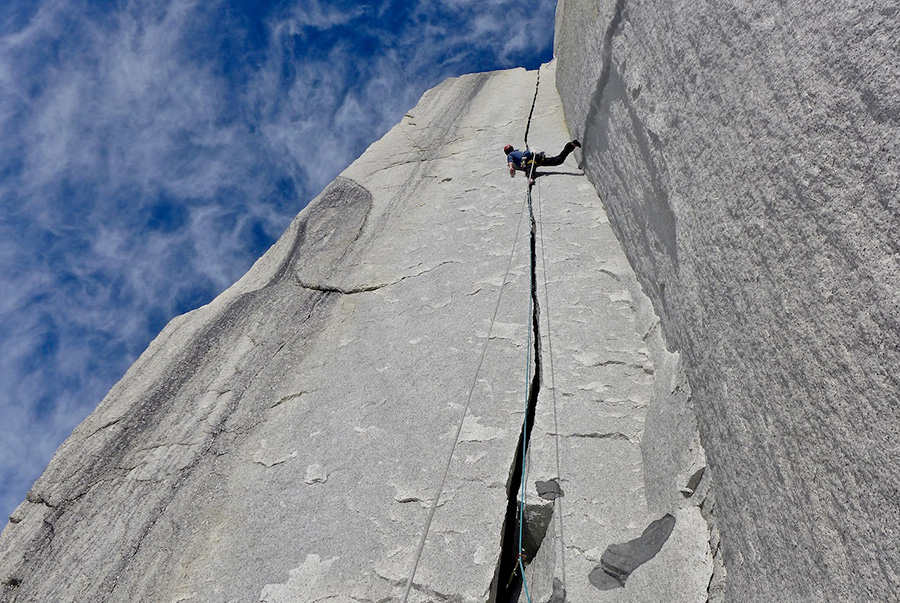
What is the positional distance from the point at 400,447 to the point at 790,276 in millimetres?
2290

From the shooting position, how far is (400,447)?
139 inches

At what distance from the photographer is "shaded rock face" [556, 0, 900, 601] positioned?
174 centimetres

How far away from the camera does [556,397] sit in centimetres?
370

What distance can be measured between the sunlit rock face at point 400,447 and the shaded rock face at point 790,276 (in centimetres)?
42

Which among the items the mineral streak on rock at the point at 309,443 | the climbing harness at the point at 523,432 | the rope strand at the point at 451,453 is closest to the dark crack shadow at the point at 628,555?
the climbing harness at the point at 523,432

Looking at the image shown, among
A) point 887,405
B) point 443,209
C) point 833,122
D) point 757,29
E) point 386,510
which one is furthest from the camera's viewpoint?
point 443,209

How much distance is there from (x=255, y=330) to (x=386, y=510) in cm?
233

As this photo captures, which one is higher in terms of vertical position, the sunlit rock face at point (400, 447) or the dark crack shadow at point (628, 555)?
the sunlit rock face at point (400, 447)

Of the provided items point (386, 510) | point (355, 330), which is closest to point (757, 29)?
point (386, 510)

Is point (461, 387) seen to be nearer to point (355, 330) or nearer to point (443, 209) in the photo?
point (355, 330)

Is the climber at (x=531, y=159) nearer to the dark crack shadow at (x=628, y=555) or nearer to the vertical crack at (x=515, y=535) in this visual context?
the vertical crack at (x=515, y=535)

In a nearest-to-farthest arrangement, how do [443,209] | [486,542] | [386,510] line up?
[486,542] → [386,510] → [443,209]

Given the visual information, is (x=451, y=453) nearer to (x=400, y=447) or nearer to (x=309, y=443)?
(x=400, y=447)

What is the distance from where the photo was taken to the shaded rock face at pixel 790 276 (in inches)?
68.6
